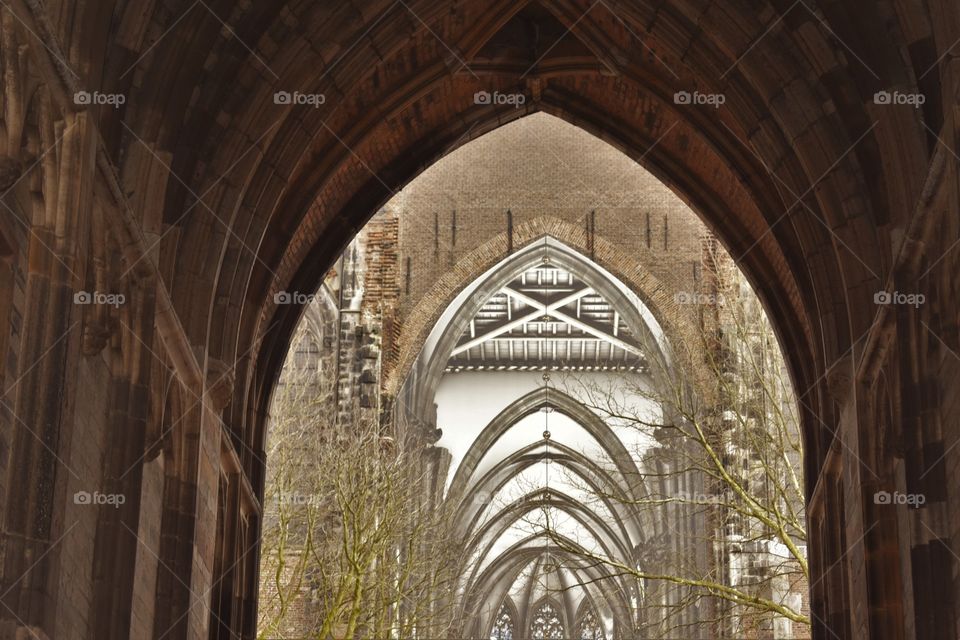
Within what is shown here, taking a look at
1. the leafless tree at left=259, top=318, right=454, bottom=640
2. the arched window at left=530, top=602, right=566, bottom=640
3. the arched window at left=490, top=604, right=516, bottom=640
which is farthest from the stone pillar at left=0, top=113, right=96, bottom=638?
the arched window at left=530, top=602, right=566, bottom=640

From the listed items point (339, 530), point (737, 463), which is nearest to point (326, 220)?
point (737, 463)

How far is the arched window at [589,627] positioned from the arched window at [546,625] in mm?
699

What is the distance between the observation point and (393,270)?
97.8ft

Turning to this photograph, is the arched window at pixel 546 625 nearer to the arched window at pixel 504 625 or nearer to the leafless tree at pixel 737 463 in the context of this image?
the arched window at pixel 504 625

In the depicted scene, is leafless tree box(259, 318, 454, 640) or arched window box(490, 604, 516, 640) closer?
leafless tree box(259, 318, 454, 640)

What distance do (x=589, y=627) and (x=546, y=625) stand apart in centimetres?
159

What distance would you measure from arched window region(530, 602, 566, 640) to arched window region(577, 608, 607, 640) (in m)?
0.70

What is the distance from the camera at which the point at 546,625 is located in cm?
5866

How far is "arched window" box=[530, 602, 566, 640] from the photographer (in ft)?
192

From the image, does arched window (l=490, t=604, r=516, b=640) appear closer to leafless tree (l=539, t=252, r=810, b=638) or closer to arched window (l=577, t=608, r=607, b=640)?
arched window (l=577, t=608, r=607, b=640)

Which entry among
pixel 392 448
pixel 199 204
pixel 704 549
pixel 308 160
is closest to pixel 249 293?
pixel 308 160

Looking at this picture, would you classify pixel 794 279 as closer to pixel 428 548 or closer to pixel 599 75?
pixel 599 75

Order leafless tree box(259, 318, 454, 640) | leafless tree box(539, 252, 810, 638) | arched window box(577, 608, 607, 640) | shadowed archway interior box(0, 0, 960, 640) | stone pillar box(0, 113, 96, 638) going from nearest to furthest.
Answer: stone pillar box(0, 113, 96, 638) → shadowed archway interior box(0, 0, 960, 640) → leafless tree box(539, 252, 810, 638) → leafless tree box(259, 318, 454, 640) → arched window box(577, 608, 607, 640)

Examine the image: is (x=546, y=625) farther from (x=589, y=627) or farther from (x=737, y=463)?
(x=737, y=463)
